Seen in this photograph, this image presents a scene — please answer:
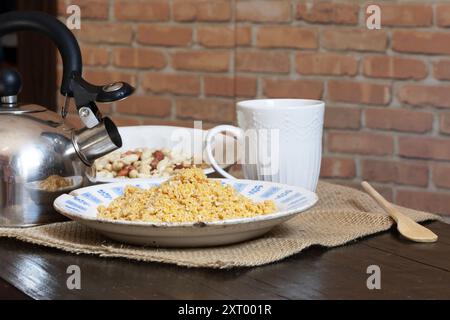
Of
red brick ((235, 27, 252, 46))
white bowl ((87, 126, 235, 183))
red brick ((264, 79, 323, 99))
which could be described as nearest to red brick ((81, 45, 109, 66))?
red brick ((235, 27, 252, 46))

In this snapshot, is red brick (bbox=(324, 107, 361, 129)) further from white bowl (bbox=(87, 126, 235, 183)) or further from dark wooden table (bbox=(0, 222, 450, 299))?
dark wooden table (bbox=(0, 222, 450, 299))

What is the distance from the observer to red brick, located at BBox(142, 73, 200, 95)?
2.41 m

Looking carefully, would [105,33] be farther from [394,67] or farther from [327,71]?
[394,67]

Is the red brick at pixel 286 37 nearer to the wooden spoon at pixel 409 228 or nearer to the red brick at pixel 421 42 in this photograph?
the red brick at pixel 421 42

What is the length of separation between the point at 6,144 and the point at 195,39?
4.82 ft

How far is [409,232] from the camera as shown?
3.06 ft

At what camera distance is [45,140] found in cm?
99

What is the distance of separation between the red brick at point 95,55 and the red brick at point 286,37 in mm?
585

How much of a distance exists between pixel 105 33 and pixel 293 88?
725 millimetres

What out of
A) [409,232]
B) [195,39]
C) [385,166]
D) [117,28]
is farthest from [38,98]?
[409,232]

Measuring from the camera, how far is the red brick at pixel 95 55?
2.57 meters

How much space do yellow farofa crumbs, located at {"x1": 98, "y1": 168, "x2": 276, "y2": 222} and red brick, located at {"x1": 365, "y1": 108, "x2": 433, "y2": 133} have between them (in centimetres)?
116

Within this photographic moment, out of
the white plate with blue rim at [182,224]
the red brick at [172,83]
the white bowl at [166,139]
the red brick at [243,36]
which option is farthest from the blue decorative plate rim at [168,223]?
the red brick at [172,83]

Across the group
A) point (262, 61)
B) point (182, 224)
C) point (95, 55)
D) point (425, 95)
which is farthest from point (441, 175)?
point (182, 224)
